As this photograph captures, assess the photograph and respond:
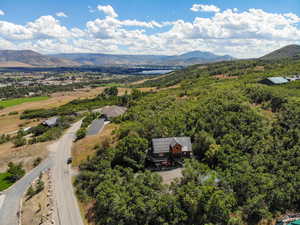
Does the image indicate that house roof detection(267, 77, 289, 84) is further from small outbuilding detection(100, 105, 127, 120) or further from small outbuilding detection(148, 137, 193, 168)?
small outbuilding detection(100, 105, 127, 120)

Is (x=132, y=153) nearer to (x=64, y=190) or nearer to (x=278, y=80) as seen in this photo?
(x=64, y=190)

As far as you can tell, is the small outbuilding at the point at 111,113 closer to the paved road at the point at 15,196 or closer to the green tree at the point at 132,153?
the paved road at the point at 15,196

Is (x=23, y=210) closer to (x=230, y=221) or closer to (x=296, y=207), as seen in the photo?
(x=230, y=221)

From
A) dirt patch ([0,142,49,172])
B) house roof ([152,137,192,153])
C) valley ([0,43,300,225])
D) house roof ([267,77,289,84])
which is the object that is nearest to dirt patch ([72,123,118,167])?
valley ([0,43,300,225])

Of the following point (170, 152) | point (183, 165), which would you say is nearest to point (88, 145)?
point (170, 152)

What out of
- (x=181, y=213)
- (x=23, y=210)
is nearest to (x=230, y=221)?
(x=181, y=213)

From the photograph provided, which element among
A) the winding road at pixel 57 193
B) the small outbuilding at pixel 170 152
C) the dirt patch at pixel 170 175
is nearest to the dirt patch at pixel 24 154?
the winding road at pixel 57 193

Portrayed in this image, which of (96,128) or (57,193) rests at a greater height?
(96,128)
